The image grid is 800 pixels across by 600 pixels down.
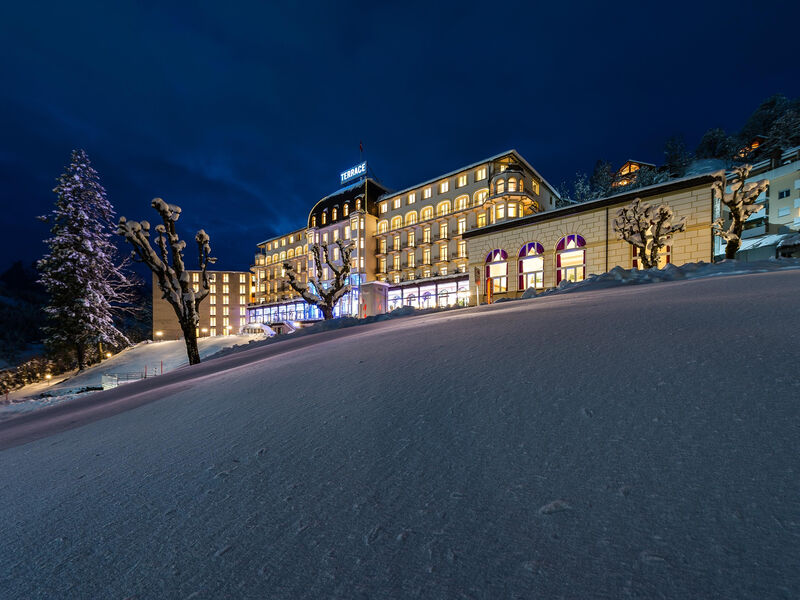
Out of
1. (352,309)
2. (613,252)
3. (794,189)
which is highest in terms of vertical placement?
(794,189)

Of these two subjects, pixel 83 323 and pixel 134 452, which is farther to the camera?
pixel 83 323

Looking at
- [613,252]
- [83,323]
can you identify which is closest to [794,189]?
[613,252]

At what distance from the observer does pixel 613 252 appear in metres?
20.5

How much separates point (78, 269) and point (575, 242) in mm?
38723

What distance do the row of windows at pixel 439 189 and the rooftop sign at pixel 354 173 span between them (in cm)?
796

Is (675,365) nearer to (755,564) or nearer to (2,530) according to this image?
(755,564)

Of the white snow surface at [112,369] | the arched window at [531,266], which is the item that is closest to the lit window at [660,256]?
the arched window at [531,266]

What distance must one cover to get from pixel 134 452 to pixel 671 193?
Result: 2594cm

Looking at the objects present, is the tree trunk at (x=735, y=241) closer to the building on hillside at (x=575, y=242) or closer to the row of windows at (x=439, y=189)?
the building on hillside at (x=575, y=242)

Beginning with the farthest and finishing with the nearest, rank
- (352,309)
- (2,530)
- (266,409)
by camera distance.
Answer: (352,309)
(266,409)
(2,530)

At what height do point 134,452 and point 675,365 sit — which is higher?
point 675,365

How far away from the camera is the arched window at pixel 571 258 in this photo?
2156 cm

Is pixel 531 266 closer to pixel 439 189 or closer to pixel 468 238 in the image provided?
pixel 468 238

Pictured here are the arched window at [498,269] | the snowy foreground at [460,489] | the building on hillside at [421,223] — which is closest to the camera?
the snowy foreground at [460,489]
